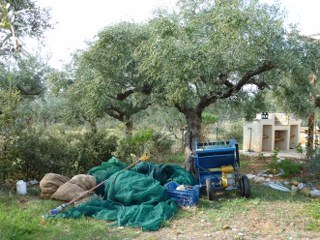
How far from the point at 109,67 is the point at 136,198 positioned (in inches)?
143

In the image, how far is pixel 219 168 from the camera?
7.65m

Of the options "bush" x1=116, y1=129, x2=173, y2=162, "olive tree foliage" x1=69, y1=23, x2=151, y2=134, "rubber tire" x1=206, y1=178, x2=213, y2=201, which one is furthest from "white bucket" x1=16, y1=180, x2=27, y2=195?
"rubber tire" x1=206, y1=178, x2=213, y2=201

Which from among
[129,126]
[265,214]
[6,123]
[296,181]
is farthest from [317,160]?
[6,123]

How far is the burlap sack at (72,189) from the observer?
694 centimetres

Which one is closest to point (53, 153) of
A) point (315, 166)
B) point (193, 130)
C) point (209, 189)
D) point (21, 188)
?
point (21, 188)

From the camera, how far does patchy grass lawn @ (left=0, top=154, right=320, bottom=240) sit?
5.12m

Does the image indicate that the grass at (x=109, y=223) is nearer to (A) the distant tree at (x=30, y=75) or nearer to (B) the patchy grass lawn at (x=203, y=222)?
(B) the patchy grass lawn at (x=203, y=222)

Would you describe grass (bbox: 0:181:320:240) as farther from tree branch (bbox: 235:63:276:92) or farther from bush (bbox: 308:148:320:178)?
tree branch (bbox: 235:63:276:92)

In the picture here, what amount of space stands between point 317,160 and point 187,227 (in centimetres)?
531

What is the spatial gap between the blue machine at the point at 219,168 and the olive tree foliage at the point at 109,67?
2.69 metres

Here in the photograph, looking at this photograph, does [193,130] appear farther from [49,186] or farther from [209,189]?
[49,186]

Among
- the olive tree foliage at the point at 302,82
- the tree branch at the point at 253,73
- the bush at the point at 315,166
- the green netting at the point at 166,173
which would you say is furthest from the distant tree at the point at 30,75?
the bush at the point at 315,166

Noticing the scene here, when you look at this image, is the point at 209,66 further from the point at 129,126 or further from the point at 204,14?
the point at 129,126

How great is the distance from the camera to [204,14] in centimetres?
801
